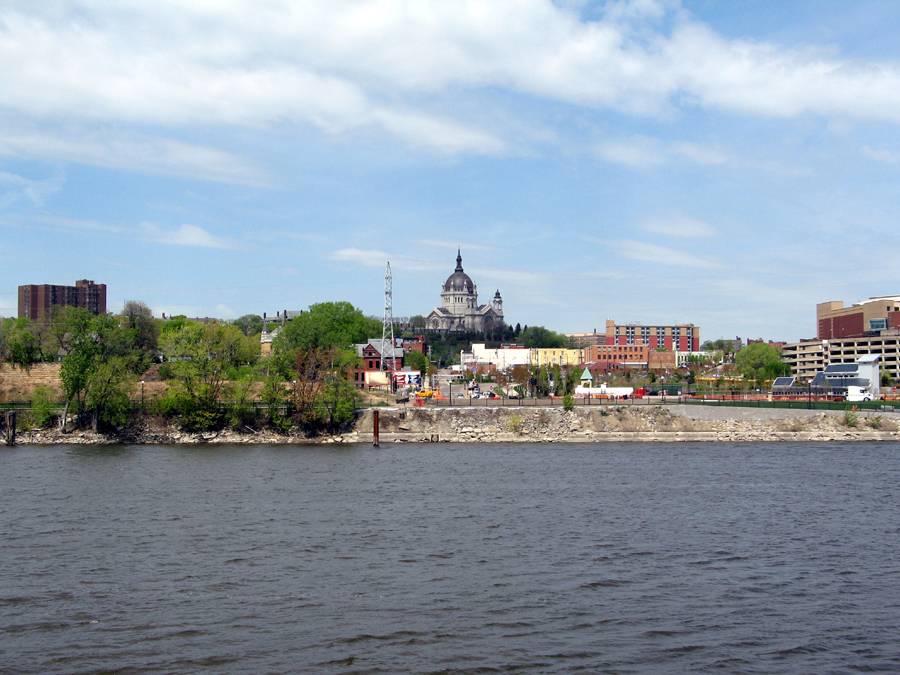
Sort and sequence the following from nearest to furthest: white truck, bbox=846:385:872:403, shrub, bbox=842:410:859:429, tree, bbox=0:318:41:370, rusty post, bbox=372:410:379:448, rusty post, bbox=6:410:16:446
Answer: rusty post, bbox=372:410:379:448, rusty post, bbox=6:410:16:446, shrub, bbox=842:410:859:429, white truck, bbox=846:385:872:403, tree, bbox=0:318:41:370

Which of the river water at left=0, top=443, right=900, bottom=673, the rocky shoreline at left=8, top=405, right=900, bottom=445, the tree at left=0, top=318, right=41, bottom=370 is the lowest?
the river water at left=0, top=443, right=900, bottom=673

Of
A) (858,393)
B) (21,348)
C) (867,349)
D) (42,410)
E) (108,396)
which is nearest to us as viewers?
(42,410)

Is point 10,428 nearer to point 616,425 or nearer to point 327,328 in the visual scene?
point 616,425

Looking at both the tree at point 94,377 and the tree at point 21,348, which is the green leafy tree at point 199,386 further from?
the tree at point 21,348

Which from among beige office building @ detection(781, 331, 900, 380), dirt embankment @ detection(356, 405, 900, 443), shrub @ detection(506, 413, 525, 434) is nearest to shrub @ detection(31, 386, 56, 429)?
dirt embankment @ detection(356, 405, 900, 443)

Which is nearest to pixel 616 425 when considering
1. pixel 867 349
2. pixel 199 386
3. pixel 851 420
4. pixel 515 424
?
pixel 515 424

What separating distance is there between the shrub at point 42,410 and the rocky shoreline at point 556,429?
108cm

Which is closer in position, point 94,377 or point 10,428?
point 10,428

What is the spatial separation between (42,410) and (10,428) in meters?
2.91

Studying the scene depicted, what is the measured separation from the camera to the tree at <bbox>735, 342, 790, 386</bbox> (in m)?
163

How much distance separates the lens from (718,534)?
1361 inches

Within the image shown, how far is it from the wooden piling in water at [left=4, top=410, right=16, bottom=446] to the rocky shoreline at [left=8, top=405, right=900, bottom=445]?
77 cm

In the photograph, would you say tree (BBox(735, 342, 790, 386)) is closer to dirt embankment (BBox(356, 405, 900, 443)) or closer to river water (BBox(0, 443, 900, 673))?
dirt embankment (BBox(356, 405, 900, 443))

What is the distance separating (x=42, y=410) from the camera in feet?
267
